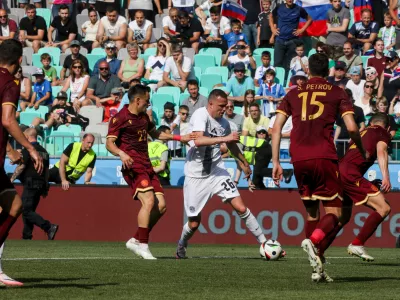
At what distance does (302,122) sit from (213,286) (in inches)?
78.9

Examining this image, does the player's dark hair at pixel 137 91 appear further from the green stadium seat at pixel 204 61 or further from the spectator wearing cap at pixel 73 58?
the spectator wearing cap at pixel 73 58

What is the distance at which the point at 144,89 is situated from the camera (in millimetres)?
14539

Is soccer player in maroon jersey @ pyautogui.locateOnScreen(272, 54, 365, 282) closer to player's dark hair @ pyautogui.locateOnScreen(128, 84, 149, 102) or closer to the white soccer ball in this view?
the white soccer ball

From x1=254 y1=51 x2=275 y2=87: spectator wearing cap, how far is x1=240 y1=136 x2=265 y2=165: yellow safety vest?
110 inches

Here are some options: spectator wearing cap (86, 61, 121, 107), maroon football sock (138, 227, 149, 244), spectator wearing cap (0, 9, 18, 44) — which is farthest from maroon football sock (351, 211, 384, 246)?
spectator wearing cap (0, 9, 18, 44)

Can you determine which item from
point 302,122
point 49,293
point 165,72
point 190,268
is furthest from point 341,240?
point 49,293

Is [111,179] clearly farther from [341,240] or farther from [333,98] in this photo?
[333,98]

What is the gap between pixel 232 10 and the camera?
26031 mm

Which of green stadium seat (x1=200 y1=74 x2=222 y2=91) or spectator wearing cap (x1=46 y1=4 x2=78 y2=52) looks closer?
green stadium seat (x1=200 y1=74 x2=222 y2=91)

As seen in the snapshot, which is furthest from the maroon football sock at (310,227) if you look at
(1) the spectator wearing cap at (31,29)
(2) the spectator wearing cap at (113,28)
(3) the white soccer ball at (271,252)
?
(1) the spectator wearing cap at (31,29)

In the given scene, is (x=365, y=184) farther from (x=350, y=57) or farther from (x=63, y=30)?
(x=63, y=30)

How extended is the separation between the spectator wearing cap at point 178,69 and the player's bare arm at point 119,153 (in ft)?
33.7

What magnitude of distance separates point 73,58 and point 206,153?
38.8 feet

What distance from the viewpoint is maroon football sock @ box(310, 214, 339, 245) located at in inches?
417
